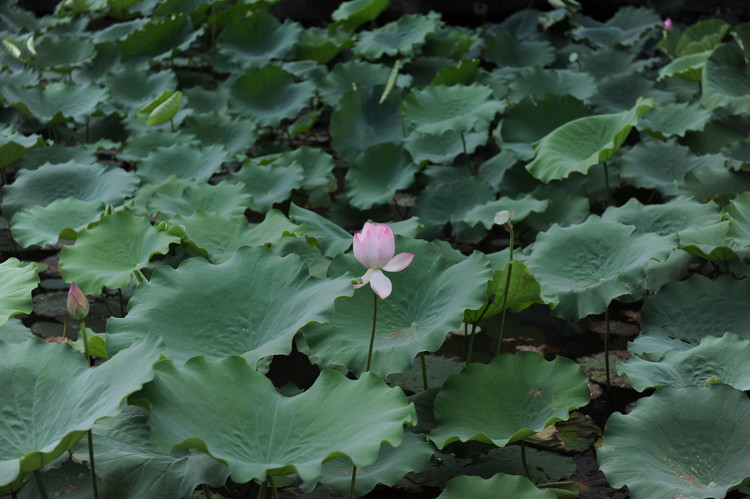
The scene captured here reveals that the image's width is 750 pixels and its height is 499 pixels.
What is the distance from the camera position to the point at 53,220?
2.19 metres

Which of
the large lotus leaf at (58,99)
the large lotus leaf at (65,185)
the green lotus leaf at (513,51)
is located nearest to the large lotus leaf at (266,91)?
the large lotus leaf at (58,99)

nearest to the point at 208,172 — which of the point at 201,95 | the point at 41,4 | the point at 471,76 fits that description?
the point at 201,95

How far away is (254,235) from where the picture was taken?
2055mm

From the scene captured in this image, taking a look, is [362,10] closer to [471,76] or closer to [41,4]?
[471,76]

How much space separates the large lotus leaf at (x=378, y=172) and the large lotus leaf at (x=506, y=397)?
1.31 m

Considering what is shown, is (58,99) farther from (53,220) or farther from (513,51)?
(513,51)

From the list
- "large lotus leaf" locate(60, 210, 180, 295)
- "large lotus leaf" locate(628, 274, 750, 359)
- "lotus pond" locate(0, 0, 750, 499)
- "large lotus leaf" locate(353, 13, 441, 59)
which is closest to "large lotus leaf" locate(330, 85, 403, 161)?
"lotus pond" locate(0, 0, 750, 499)

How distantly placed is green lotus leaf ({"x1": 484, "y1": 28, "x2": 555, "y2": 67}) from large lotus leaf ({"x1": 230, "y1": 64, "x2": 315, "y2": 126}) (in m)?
1.08

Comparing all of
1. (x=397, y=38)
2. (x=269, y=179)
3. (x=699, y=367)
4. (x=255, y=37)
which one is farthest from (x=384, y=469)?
(x=255, y=37)

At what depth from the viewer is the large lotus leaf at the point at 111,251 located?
1.79 metres

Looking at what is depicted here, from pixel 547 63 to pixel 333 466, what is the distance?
115 inches

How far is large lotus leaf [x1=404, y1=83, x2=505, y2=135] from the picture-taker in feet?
8.61

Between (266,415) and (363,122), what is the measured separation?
215cm

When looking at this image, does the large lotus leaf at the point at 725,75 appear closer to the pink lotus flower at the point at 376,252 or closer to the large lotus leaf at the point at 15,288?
the pink lotus flower at the point at 376,252
